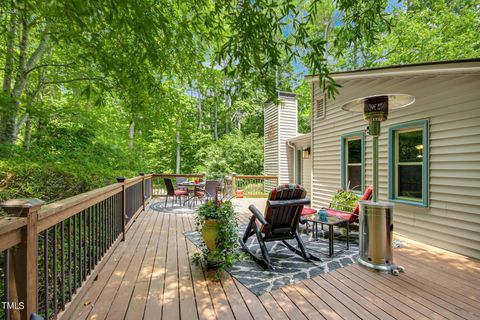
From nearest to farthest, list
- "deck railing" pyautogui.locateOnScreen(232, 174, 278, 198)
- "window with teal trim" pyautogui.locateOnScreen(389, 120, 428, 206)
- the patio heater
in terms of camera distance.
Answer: the patio heater
"window with teal trim" pyautogui.locateOnScreen(389, 120, 428, 206)
"deck railing" pyautogui.locateOnScreen(232, 174, 278, 198)

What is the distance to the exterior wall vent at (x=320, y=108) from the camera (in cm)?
664

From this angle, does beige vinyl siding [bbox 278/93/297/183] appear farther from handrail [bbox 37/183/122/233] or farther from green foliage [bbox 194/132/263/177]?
handrail [bbox 37/183/122/233]

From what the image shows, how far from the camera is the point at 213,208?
Result: 306 centimetres

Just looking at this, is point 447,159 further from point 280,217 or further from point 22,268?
point 22,268

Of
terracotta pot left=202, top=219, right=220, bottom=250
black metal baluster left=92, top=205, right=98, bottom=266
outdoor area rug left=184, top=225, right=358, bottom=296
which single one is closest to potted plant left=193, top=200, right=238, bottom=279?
terracotta pot left=202, top=219, right=220, bottom=250

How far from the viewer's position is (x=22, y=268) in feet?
4.27

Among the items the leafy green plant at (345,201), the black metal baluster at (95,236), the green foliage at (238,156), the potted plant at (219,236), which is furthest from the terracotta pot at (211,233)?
the green foliage at (238,156)

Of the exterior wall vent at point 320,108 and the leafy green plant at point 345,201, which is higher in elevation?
the exterior wall vent at point 320,108

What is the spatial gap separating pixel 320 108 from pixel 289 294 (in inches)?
220

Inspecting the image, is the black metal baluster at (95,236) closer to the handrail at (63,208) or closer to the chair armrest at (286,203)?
the handrail at (63,208)

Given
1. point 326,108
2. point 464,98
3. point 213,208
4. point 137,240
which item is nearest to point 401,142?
point 464,98

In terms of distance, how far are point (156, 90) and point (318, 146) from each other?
4.99 meters

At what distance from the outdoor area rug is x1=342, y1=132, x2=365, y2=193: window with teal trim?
79.4 inches

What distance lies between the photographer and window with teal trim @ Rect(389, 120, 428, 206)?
399cm
